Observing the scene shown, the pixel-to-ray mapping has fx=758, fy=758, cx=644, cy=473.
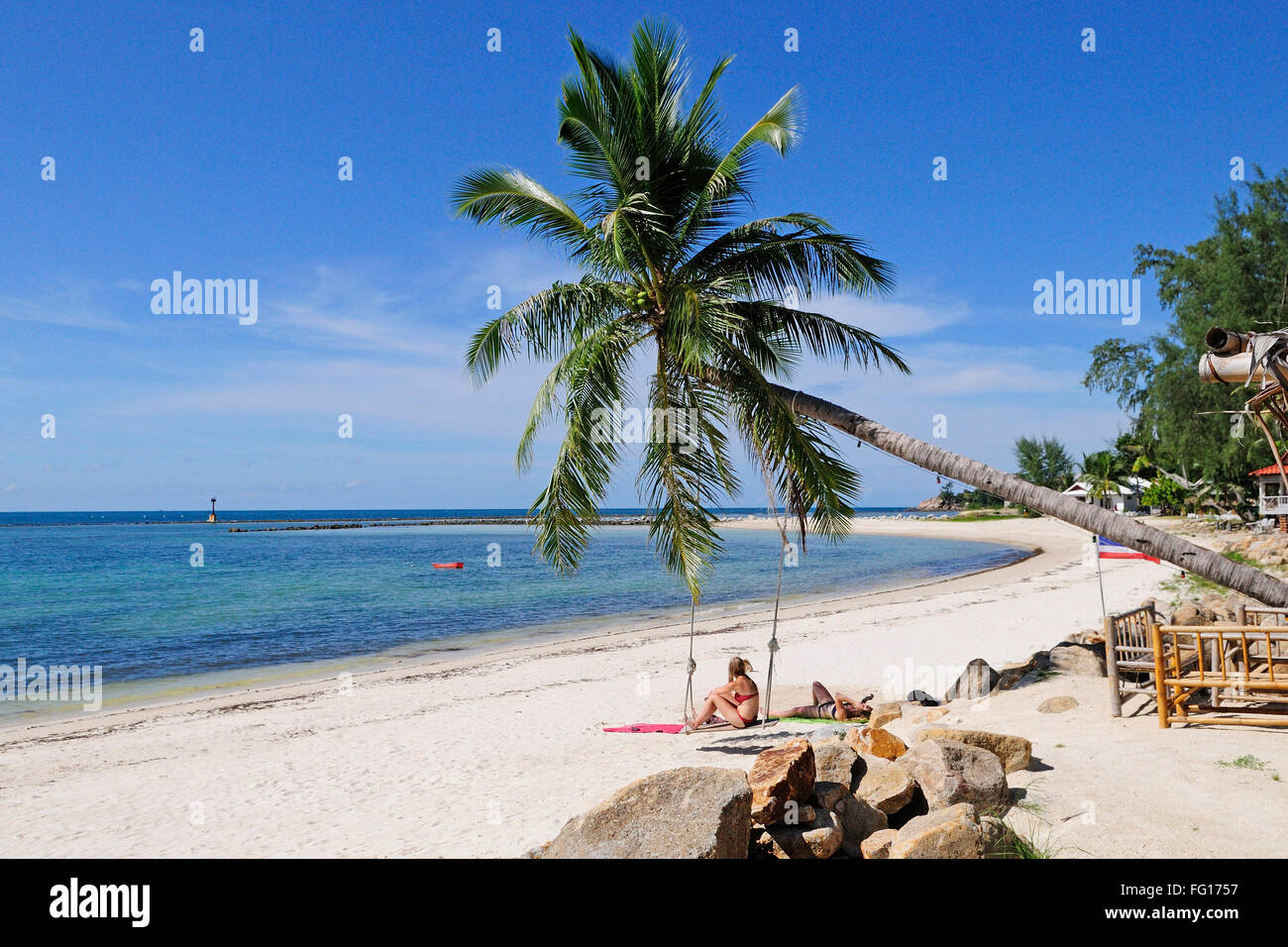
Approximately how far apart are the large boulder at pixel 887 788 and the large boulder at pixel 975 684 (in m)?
5.15

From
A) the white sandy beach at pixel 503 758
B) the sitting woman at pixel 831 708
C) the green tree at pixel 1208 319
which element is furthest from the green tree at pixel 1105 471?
the sitting woman at pixel 831 708

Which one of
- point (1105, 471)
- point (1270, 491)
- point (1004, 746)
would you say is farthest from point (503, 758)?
point (1105, 471)

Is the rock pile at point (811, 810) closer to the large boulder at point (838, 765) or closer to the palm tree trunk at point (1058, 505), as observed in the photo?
the large boulder at point (838, 765)

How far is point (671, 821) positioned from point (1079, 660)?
8.09 m

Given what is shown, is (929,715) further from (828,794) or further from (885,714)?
(828,794)

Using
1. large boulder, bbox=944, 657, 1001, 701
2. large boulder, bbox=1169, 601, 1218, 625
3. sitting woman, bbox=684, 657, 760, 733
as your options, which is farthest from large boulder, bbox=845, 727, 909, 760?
large boulder, bbox=1169, 601, 1218, 625

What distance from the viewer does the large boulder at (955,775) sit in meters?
5.40

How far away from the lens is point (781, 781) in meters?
4.96

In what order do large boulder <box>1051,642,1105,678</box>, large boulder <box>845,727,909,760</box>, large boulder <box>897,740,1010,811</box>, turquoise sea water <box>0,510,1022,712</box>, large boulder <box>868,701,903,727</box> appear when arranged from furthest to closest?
turquoise sea water <box>0,510,1022,712</box>
large boulder <box>1051,642,1105,678</box>
large boulder <box>868,701,903,727</box>
large boulder <box>845,727,909,760</box>
large boulder <box>897,740,1010,811</box>

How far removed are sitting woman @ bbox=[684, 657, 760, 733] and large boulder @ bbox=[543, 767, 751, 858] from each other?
5769mm

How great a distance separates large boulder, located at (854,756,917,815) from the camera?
5.42 meters

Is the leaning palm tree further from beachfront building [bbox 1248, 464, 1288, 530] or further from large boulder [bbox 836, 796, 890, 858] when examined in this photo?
beachfront building [bbox 1248, 464, 1288, 530]
